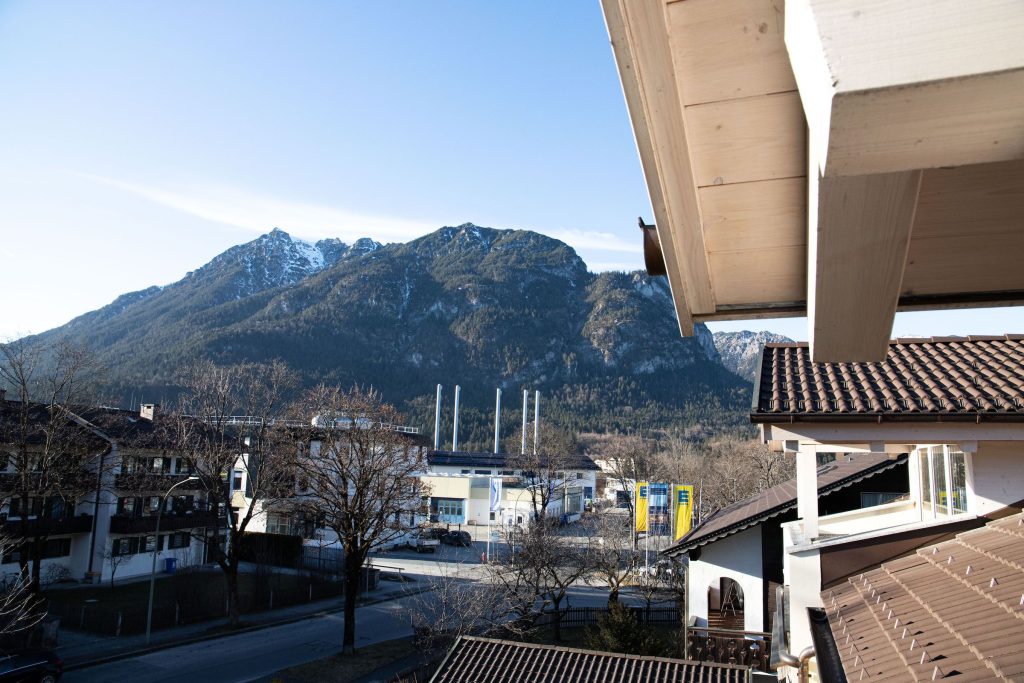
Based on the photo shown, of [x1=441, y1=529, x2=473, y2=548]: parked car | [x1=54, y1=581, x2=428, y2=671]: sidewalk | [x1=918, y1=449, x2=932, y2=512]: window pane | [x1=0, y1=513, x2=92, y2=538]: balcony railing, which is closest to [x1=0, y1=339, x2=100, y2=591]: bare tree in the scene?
[x1=0, y1=513, x2=92, y2=538]: balcony railing

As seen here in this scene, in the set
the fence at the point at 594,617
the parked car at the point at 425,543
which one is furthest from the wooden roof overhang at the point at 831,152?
the parked car at the point at 425,543

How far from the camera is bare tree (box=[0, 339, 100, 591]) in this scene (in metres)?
26.0

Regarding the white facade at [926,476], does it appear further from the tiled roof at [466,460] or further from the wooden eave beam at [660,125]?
the tiled roof at [466,460]

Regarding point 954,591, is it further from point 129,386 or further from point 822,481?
point 129,386

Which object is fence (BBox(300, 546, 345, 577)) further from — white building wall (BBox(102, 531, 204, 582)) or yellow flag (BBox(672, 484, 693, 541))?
yellow flag (BBox(672, 484, 693, 541))

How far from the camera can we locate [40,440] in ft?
103

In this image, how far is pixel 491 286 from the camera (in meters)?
192

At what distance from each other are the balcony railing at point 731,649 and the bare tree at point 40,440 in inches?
894

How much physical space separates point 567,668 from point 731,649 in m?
6.02

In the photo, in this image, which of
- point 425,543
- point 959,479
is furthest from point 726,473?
point 959,479

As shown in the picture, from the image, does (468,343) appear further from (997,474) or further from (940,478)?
(997,474)

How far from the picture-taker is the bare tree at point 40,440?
26031 mm

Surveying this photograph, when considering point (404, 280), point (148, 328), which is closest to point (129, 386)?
point (148, 328)

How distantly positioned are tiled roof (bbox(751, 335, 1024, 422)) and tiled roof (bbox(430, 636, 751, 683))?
3.79 metres
